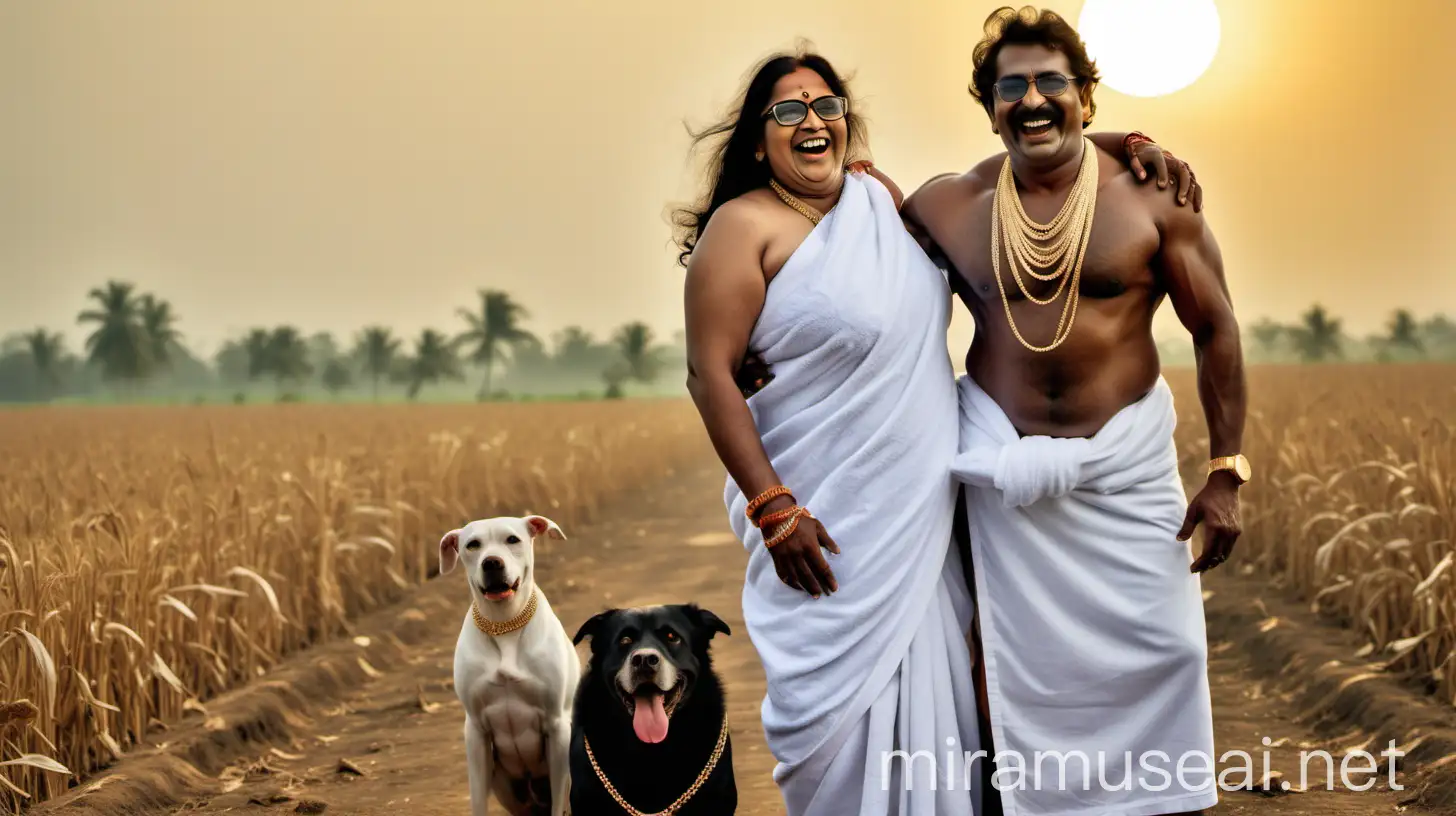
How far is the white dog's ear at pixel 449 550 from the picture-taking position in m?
4.68

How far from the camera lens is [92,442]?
1955 cm

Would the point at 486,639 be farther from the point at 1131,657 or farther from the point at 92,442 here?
the point at 92,442

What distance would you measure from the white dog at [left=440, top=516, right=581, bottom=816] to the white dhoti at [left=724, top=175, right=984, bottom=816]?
93 cm

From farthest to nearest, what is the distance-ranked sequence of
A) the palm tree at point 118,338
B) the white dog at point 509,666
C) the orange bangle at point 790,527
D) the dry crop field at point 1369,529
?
the palm tree at point 118,338 < the dry crop field at point 1369,529 < the white dog at point 509,666 < the orange bangle at point 790,527

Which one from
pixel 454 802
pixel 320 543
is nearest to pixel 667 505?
pixel 320 543

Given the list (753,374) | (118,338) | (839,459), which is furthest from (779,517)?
(118,338)

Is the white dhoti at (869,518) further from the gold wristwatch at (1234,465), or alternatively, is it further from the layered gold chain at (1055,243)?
the gold wristwatch at (1234,465)

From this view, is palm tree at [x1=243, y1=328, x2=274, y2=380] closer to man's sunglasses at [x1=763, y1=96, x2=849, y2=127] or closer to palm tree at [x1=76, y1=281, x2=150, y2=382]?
palm tree at [x1=76, y1=281, x2=150, y2=382]

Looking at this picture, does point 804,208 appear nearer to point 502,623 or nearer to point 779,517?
point 779,517

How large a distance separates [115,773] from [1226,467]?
13.6ft

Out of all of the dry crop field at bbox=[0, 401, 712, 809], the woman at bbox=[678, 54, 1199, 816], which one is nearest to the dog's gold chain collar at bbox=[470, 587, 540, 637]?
the woman at bbox=[678, 54, 1199, 816]

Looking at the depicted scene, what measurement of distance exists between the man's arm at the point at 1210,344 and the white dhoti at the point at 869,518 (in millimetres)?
658

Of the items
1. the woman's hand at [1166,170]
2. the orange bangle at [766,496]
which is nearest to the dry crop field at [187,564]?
the orange bangle at [766,496]

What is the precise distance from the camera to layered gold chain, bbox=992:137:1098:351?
3.89 metres
